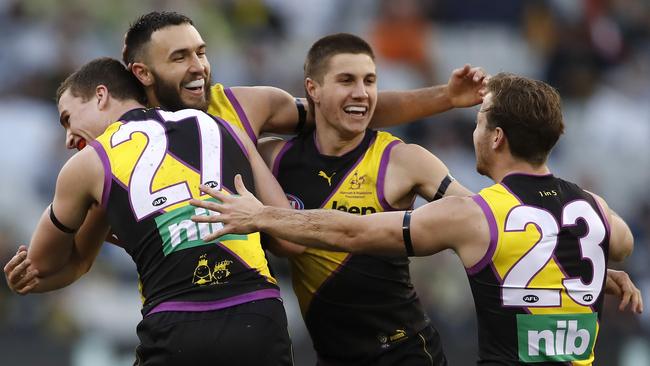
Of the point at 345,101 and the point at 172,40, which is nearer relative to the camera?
the point at 172,40

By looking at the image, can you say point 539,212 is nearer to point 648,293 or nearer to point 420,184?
point 420,184

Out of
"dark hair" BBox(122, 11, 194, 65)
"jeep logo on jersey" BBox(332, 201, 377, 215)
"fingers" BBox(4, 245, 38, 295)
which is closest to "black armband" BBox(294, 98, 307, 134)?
"jeep logo on jersey" BBox(332, 201, 377, 215)

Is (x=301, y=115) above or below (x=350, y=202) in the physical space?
above

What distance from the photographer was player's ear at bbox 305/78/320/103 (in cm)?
686

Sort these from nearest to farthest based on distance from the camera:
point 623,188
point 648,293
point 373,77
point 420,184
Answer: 1. point 420,184
2. point 373,77
3. point 648,293
4. point 623,188

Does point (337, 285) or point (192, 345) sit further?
point (337, 285)

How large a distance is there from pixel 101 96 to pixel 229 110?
0.82m

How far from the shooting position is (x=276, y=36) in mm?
14203

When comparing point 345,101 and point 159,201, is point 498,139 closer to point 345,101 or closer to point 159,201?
point 345,101

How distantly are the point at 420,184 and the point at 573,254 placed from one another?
1.32 metres

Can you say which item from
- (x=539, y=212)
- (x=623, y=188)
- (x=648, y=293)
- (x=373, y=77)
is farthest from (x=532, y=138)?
(x=623, y=188)

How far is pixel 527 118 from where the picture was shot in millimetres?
5379

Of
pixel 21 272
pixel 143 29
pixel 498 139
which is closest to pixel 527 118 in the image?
pixel 498 139

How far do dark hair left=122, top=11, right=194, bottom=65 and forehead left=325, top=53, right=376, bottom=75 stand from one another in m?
0.96
